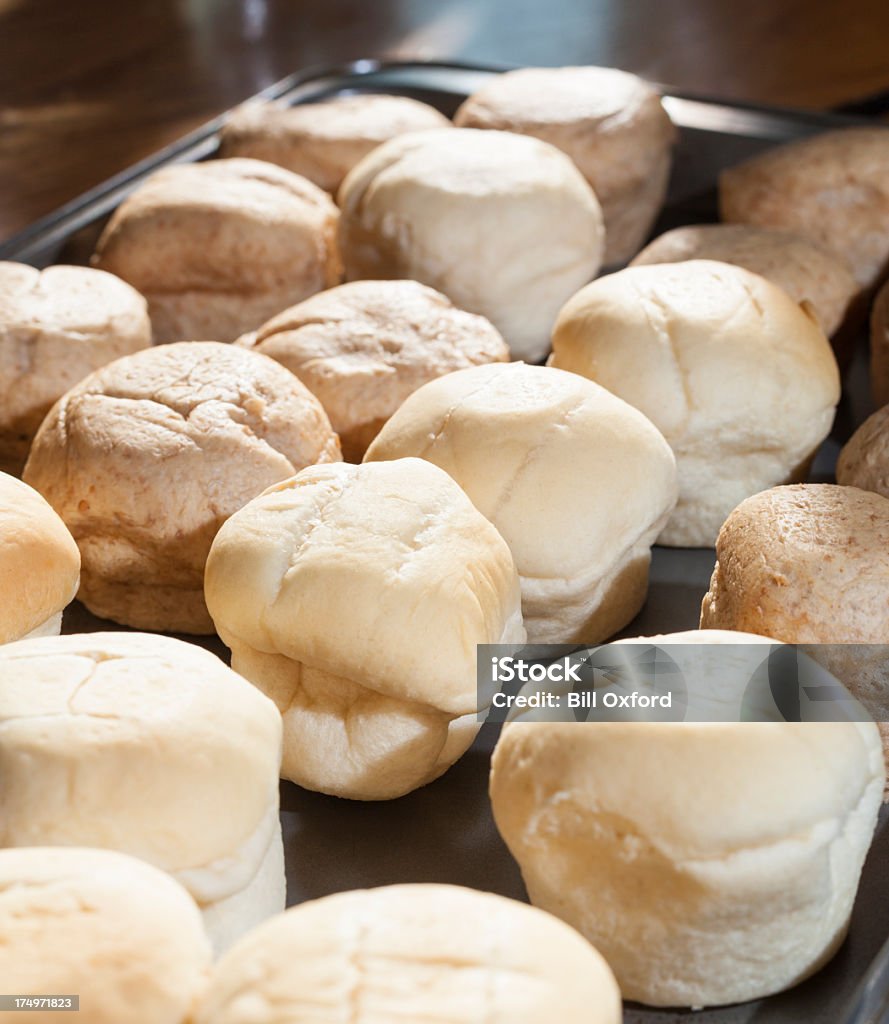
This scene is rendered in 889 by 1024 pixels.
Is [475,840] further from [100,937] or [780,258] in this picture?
[780,258]

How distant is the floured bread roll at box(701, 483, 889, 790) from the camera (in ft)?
4.80

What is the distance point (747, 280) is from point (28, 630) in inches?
48.0

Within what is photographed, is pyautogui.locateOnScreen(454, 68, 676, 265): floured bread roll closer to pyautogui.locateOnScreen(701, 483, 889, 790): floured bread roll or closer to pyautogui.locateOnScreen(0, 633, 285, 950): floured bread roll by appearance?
pyautogui.locateOnScreen(701, 483, 889, 790): floured bread roll

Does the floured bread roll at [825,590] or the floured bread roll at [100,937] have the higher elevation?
the floured bread roll at [100,937]

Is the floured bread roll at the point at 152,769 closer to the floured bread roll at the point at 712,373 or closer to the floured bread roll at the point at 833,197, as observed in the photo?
the floured bread roll at the point at 712,373

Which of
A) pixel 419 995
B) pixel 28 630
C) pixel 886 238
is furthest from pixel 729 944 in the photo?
pixel 886 238

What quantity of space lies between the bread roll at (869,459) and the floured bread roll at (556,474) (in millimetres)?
258

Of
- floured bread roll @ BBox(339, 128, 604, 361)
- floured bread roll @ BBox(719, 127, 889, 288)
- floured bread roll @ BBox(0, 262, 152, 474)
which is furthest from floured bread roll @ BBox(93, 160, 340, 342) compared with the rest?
floured bread roll @ BBox(719, 127, 889, 288)

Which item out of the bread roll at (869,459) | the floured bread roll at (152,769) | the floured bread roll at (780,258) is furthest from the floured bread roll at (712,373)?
the floured bread roll at (152,769)

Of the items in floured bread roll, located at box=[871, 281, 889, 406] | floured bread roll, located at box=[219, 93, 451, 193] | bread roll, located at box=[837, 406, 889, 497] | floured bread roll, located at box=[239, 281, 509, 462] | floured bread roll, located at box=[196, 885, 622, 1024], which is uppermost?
floured bread roll, located at box=[219, 93, 451, 193]

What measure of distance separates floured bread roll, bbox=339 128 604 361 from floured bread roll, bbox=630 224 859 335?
16 cm

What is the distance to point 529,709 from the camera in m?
1.29

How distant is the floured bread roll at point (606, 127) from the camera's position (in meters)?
2.68

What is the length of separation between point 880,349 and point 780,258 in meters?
0.24
